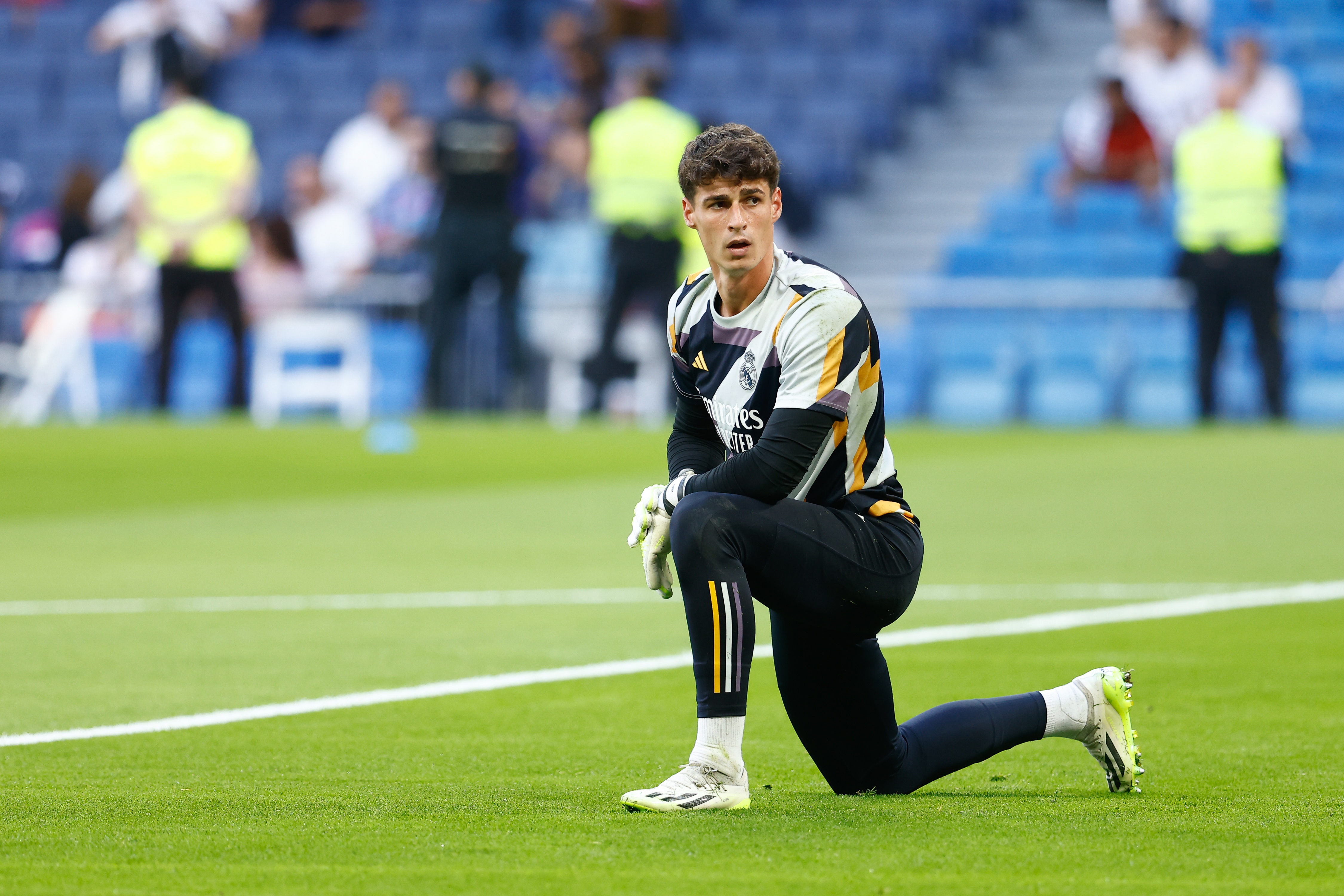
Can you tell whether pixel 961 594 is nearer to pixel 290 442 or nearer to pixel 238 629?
pixel 238 629

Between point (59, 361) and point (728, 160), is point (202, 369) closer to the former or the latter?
point (59, 361)

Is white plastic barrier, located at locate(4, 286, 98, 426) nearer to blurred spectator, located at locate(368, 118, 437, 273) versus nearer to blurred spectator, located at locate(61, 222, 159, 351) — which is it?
blurred spectator, located at locate(61, 222, 159, 351)

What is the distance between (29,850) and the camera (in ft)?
12.6

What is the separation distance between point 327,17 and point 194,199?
807 centimetres

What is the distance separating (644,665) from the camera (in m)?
6.84

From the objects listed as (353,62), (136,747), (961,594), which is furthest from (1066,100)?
(136,747)

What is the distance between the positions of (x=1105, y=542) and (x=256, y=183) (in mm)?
14821

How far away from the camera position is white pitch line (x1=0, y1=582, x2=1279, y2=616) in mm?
8297

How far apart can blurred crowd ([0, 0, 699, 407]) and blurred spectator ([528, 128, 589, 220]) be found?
2 centimetres

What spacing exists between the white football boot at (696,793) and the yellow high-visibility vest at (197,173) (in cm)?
1466

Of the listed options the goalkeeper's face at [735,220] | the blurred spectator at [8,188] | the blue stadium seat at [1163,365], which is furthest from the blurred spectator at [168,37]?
the goalkeeper's face at [735,220]

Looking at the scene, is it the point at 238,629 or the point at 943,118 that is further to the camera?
the point at 943,118

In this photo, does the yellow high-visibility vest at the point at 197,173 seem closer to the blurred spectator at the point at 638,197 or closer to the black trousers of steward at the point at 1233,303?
the blurred spectator at the point at 638,197

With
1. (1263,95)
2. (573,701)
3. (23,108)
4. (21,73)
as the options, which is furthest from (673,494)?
(21,73)
